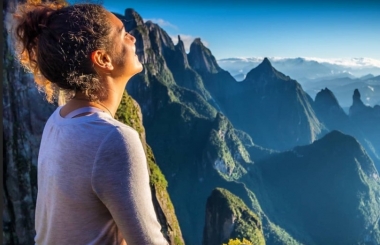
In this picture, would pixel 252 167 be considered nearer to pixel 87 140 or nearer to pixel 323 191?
pixel 323 191

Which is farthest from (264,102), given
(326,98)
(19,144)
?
(19,144)

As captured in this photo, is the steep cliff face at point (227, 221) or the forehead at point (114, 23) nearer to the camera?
the forehead at point (114, 23)

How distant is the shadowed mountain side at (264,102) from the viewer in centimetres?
3972

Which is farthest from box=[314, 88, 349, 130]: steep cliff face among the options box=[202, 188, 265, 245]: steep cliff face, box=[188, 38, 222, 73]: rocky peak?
box=[202, 188, 265, 245]: steep cliff face

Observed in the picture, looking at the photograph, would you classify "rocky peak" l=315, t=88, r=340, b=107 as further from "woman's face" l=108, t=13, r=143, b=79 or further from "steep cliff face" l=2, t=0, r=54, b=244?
"woman's face" l=108, t=13, r=143, b=79

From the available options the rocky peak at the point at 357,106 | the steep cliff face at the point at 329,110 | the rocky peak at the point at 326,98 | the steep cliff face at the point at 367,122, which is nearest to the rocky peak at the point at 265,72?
the rocky peak at the point at 326,98

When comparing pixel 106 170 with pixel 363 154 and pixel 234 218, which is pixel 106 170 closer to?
pixel 234 218

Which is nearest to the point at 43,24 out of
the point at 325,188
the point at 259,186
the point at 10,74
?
the point at 10,74

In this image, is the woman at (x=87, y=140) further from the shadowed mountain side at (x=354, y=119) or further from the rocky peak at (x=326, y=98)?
the rocky peak at (x=326, y=98)

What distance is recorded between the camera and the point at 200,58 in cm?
4122

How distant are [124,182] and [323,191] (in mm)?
30108

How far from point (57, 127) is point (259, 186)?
91.6ft

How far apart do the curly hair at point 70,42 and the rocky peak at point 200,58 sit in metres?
39.8

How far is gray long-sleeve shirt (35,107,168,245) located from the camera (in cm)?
45
